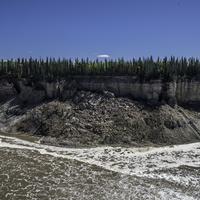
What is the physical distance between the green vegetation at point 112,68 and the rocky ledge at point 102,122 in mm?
3568

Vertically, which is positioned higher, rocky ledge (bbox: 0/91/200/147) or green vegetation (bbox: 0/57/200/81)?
green vegetation (bbox: 0/57/200/81)

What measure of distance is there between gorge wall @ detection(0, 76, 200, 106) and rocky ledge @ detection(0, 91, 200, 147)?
1119 millimetres

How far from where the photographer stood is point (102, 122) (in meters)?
38.8

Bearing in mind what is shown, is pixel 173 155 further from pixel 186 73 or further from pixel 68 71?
pixel 68 71

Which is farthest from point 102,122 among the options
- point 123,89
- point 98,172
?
point 98,172

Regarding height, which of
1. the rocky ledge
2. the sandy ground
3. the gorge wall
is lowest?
the sandy ground

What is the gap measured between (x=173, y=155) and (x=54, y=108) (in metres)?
15.5

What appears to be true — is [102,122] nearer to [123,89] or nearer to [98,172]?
[123,89]

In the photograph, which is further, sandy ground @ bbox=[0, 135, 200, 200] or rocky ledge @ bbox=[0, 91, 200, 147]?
rocky ledge @ bbox=[0, 91, 200, 147]

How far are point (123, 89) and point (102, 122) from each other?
632cm

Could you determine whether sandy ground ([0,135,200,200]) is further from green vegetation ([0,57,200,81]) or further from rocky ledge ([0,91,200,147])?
green vegetation ([0,57,200,81])

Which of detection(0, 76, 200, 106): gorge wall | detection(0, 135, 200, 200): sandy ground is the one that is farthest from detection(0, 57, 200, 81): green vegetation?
detection(0, 135, 200, 200): sandy ground

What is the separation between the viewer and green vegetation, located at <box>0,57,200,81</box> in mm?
43281

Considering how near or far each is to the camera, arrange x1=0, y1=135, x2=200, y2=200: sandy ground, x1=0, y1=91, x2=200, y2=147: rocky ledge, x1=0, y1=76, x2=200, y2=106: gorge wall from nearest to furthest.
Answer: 1. x1=0, y1=135, x2=200, y2=200: sandy ground
2. x1=0, y1=91, x2=200, y2=147: rocky ledge
3. x1=0, y1=76, x2=200, y2=106: gorge wall
